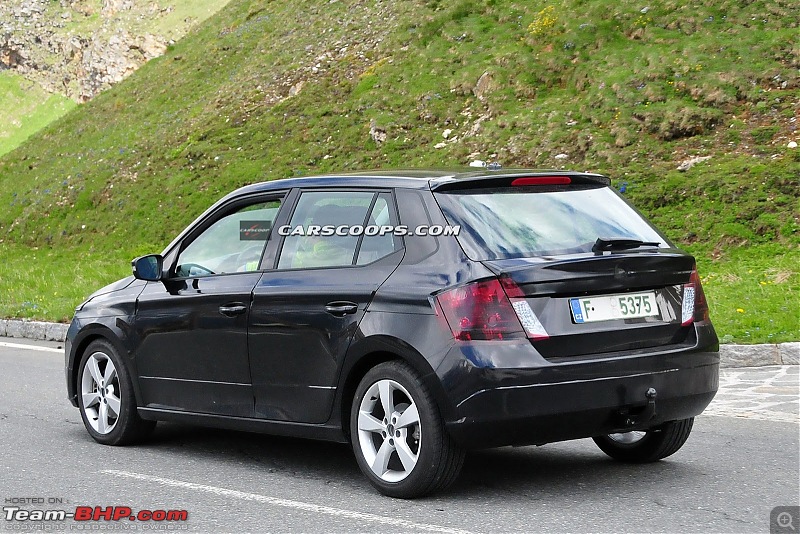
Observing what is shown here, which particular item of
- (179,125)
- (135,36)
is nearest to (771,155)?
(179,125)

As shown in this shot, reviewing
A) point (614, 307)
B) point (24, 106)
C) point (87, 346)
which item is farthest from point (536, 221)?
point (24, 106)

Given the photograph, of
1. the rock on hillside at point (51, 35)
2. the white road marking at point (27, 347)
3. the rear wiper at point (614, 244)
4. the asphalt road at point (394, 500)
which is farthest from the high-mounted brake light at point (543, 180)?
the rock on hillside at point (51, 35)

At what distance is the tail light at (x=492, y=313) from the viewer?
531cm

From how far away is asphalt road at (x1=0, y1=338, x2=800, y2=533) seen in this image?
209 inches

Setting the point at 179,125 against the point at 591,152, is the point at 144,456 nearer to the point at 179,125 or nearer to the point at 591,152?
the point at 591,152

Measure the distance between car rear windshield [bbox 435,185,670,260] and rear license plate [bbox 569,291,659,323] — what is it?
29 centimetres

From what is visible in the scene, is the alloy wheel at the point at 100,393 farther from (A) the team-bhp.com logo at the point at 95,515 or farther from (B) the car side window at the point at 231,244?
(A) the team-bhp.com logo at the point at 95,515

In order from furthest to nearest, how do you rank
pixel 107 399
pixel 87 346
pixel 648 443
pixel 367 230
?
pixel 87 346, pixel 107 399, pixel 648 443, pixel 367 230

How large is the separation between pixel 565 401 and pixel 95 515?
2475 mm

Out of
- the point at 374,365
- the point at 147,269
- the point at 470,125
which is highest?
the point at 470,125

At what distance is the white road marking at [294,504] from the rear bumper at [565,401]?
1.59ft

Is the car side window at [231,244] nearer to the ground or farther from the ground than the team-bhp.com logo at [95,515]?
farther from the ground

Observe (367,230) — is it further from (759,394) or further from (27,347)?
(27,347)

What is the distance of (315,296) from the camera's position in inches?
239
